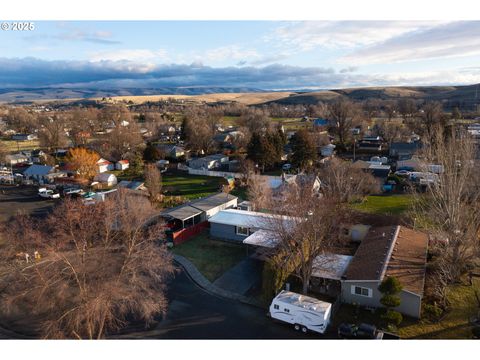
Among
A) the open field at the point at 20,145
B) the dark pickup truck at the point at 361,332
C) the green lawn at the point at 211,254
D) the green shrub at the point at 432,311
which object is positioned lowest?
the green lawn at the point at 211,254

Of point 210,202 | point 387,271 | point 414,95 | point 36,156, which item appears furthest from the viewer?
point 414,95

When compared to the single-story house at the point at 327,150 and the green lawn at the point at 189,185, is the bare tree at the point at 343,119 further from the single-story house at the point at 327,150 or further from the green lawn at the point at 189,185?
the green lawn at the point at 189,185

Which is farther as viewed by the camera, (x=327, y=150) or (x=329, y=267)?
(x=327, y=150)

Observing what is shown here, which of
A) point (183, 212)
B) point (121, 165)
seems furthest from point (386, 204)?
point (121, 165)

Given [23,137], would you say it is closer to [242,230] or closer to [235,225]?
[235,225]

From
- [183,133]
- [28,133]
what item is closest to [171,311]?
[183,133]

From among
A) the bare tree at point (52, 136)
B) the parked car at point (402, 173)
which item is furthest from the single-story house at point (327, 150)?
the bare tree at point (52, 136)
